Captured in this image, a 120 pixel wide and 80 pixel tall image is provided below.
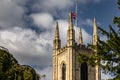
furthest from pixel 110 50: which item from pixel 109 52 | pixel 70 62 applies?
pixel 70 62

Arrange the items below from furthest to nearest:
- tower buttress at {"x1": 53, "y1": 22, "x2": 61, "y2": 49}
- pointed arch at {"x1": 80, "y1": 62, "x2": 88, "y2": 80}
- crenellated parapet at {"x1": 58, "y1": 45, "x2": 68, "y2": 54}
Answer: tower buttress at {"x1": 53, "y1": 22, "x2": 61, "y2": 49}, crenellated parapet at {"x1": 58, "y1": 45, "x2": 68, "y2": 54}, pointed arch at {"x1": 80, "y1": 62, "x2": 88, "y2": 80}

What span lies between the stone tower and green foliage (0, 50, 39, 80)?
41.8m

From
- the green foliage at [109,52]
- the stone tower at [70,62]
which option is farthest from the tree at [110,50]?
the stone tower at [70,62]

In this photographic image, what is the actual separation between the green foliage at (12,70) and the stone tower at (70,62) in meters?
41.8

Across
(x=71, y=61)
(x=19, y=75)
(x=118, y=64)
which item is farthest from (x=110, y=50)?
(x=71, y=61)

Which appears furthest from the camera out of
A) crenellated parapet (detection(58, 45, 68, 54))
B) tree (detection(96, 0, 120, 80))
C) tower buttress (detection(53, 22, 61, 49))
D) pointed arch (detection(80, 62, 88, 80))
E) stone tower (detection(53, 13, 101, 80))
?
tower buttress (detection(53, 22, 61, 49))

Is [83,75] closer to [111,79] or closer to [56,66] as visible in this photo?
[56,66]

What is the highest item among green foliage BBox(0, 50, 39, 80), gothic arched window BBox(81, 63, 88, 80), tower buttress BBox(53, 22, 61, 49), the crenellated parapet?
tower buttress BBox(53, 22, 61, 49)

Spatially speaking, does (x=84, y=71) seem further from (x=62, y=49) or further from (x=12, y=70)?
(x=12, y=70)

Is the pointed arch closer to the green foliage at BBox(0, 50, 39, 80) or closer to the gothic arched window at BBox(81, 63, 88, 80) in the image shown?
the gothic arched window at BBox(81, 63, 88, 80)

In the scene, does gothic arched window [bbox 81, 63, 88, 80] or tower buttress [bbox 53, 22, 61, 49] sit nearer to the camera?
gothic arched window [bbox 81, 63, 88, 80]

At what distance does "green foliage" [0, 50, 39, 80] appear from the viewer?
78.2ft

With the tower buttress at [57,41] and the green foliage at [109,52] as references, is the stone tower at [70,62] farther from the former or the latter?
the green foliage at [109,52]

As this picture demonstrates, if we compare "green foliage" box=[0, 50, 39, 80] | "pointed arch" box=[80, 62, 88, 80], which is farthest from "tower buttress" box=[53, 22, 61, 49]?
"green foliage" box=[0, 50, 39, 80]
